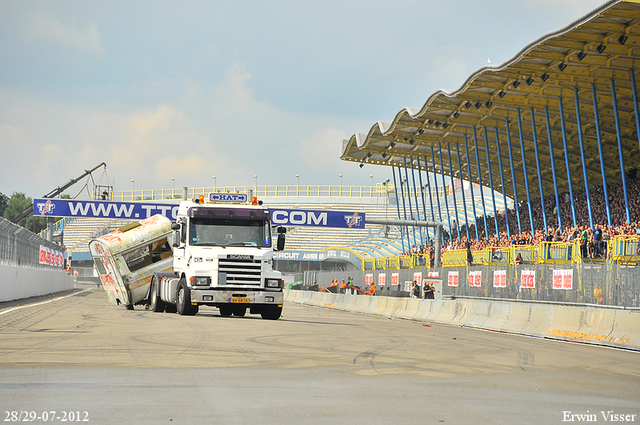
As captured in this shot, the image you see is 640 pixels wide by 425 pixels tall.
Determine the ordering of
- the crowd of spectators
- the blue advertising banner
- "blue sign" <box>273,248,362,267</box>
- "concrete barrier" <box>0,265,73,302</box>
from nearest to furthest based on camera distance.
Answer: "concrete barrier" <box>0,265,73,302</box>, the crowd of spectators, the blue advertising banner, "blue sign" <box>273,248,362,267</box>

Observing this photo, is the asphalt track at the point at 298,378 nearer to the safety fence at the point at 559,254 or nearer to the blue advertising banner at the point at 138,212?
the safety fence at the point at 559,254

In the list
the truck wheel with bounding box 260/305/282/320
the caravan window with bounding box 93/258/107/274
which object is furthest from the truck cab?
the caravan window with bounding box 93/258/107/274

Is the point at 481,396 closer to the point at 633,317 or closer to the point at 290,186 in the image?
the point at 633,317

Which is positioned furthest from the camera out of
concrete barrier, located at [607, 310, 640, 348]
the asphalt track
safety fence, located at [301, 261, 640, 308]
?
safety fence, located at [301, 261, 640, 308]

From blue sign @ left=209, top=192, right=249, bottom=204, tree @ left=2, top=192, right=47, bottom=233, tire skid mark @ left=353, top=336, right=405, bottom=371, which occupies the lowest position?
tire skid mark @ left=353, top=336, right=405, bottom=371

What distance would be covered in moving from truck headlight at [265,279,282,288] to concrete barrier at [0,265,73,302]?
12.4 meters

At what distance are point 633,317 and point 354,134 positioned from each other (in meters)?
41.7

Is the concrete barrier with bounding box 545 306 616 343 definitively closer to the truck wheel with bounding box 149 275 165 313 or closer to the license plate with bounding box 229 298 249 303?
the license plate with bounding box 229 298 249 303

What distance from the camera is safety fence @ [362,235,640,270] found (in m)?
26.4

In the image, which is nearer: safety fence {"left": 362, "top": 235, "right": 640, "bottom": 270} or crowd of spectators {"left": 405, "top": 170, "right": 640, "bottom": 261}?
safety fence {"left": 362, "top": 235, "right": 640, "bottom": 270}

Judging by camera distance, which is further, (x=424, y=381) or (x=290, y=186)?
(x=290, y=186)

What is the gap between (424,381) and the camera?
9.31 meters

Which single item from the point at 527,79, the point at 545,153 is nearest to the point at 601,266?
the point at 527,79

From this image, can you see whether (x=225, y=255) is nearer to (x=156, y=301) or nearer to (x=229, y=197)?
(x=229, y=197)
